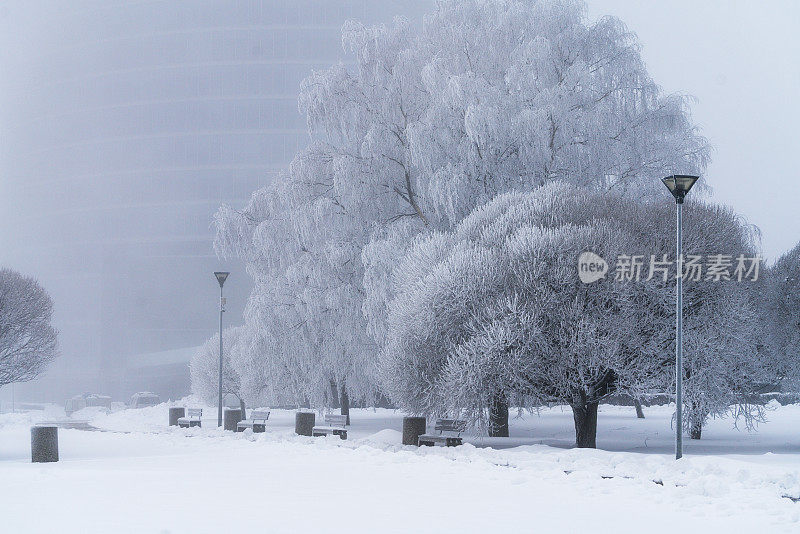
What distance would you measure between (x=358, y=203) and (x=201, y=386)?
25586mm

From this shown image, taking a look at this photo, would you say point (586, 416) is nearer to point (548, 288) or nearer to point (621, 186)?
point (548, 288)

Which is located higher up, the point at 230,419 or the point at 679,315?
the point at 679,315

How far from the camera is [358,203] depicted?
87.9 feet

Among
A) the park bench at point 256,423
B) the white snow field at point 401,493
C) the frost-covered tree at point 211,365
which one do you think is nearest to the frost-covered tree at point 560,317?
the white snow field at point 401,493

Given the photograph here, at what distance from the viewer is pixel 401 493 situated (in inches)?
461

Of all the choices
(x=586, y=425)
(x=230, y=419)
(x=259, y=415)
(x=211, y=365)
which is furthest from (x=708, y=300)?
(x=211, y=365)

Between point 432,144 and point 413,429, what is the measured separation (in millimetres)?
7929

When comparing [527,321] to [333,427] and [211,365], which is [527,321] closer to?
[333,427]

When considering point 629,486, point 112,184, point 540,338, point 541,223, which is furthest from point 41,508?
point 112,184

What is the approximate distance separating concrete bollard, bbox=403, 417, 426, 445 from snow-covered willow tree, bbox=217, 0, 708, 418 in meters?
3.30

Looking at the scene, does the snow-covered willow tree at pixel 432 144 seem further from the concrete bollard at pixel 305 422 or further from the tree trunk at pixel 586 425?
the tree trunk at pixel 586 425

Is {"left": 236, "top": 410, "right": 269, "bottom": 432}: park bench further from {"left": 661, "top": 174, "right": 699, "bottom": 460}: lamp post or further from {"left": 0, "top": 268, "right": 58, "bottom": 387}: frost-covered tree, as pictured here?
{"left": 661, "top": 174, "right": 699, "bottom": 460}: lamp post

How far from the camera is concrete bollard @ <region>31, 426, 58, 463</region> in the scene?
61.9 ft

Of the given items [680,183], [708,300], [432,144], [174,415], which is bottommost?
[174,415]
